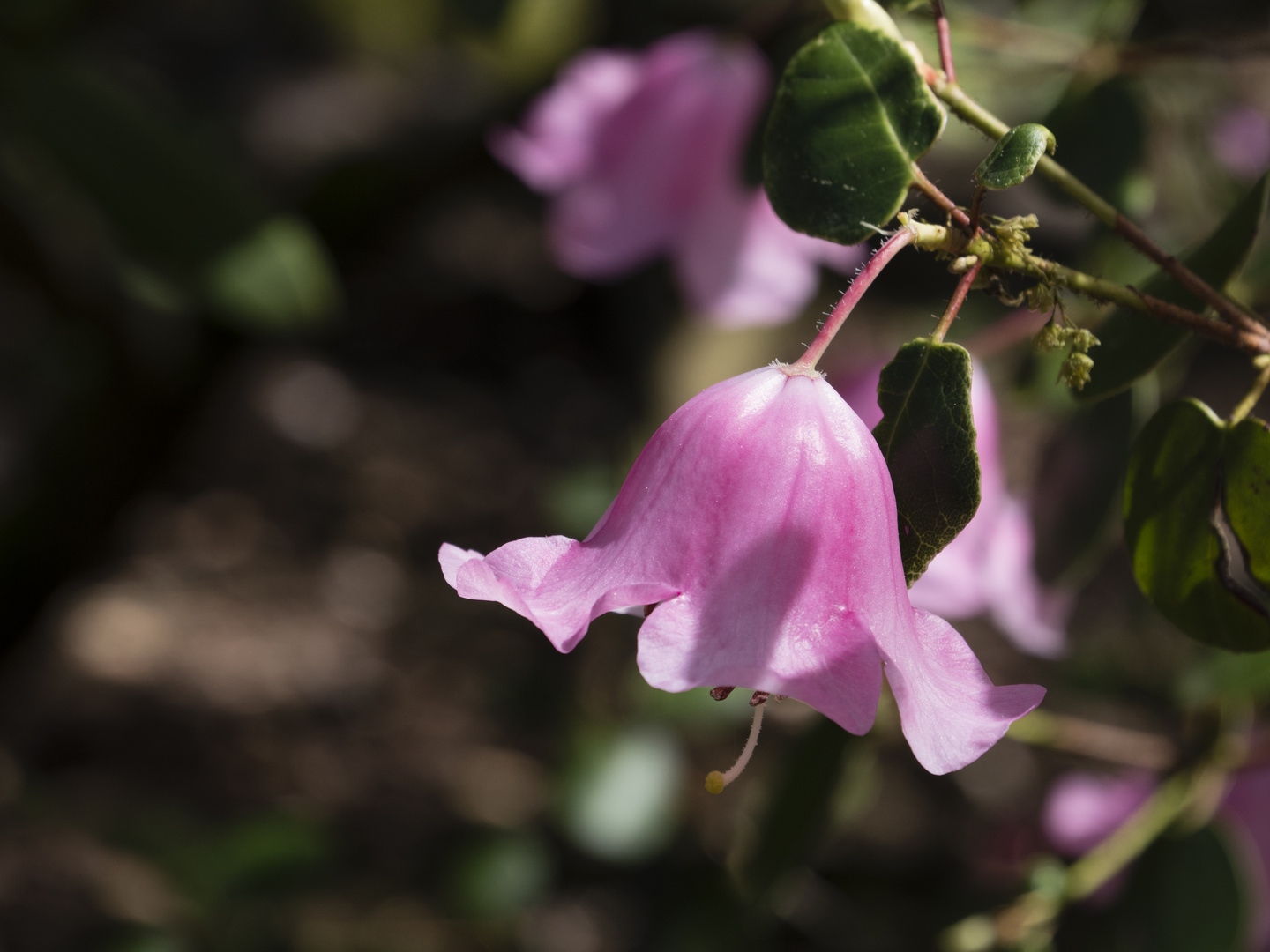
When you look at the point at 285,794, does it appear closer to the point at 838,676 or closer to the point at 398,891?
the point at 398,891

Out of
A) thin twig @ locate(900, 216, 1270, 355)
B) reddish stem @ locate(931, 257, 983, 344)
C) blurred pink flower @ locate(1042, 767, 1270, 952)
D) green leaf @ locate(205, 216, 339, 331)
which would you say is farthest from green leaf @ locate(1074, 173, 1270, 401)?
green leaf @ locate(205, 216, 339, 331)

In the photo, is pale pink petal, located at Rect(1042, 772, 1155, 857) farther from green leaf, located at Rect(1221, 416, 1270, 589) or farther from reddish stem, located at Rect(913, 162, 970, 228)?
reddish stem, located at Rect(913, 162, 970, 228)

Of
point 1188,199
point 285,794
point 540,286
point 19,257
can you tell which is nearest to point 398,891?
point 285,794

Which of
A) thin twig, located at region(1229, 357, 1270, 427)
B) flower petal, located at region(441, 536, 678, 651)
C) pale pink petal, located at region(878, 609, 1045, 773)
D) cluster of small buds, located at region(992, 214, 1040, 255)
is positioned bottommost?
pale pink petal, located at region(878, 609, 1045, 773)

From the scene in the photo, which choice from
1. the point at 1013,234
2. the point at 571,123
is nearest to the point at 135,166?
the point at 571,123

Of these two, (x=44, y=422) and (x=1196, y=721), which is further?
(x=44, y=422)

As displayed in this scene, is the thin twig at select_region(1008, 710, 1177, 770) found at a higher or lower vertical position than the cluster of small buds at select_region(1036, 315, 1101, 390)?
lower

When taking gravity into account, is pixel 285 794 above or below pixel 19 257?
below
